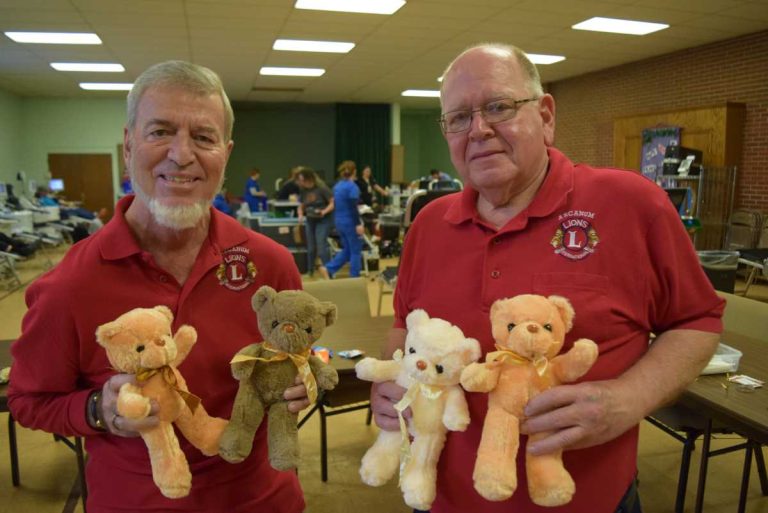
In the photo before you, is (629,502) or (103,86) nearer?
(629,502)

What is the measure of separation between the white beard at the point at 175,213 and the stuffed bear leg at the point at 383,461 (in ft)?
2.11

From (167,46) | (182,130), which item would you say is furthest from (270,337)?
(167,46)

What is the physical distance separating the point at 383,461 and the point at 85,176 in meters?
14.6

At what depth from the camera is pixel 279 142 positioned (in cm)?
1627

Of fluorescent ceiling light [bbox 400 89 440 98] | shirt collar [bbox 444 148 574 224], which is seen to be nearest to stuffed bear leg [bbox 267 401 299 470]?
shirt collar [bbox 444 148 574 224]

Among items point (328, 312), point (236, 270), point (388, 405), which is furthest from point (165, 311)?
point (388, 405)

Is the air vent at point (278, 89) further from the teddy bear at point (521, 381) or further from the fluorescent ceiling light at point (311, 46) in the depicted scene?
the teddy bear at point (521, 381)

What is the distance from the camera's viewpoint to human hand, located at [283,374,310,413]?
1189mm

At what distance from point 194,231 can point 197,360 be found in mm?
311

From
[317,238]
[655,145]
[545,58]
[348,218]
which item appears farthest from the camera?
[545,58]

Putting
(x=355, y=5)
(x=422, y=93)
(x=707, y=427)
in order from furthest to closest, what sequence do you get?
(x=422, y=93) → (x=355, y=5) → (x=707, y=427)

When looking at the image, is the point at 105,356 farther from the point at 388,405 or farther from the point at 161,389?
the point at 388,405

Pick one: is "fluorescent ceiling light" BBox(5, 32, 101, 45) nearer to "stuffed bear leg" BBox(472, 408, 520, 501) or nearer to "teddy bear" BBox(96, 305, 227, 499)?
"teddy bear" BBox(96, 305, 227, 499)

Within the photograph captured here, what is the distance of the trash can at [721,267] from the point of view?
5.32 meters
